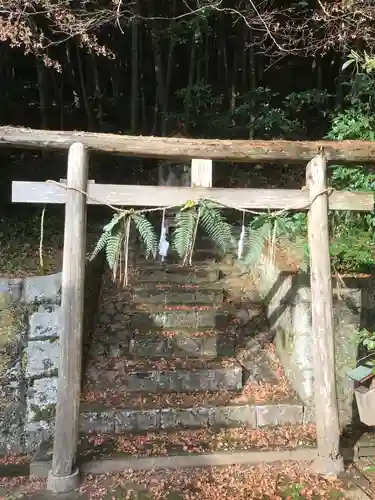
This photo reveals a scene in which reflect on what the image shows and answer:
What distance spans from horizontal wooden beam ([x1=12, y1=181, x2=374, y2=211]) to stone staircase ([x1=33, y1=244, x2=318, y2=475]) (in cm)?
219

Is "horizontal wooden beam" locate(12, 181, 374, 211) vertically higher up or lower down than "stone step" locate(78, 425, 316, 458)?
higher up

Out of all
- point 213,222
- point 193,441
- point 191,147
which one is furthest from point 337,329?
point 191,147

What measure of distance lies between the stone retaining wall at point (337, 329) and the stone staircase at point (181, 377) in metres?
0.29

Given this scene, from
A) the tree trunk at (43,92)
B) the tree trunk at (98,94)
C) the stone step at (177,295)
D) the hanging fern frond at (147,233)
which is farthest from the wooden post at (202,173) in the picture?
the tree trunk at (98,94)

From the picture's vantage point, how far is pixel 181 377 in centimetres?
519

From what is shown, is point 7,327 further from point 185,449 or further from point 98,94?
point 98,94

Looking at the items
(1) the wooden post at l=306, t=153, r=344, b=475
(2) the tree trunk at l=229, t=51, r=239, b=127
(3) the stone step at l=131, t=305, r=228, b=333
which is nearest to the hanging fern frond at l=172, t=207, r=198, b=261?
(1) the wooden post at l=306, t=153, r=344, b=475

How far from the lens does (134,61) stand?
1107 centimetres

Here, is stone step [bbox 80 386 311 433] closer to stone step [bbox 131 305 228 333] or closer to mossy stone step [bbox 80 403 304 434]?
mossy stone step [bbox 80 403 304 434]

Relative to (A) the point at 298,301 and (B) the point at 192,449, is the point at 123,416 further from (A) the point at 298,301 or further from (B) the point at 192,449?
(A) the point at 298,301

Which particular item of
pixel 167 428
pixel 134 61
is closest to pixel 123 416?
pixel 167 428

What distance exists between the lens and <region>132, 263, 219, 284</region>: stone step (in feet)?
22.4

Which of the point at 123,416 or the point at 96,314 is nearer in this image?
the point at 123,416

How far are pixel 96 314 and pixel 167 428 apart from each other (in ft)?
6.74
